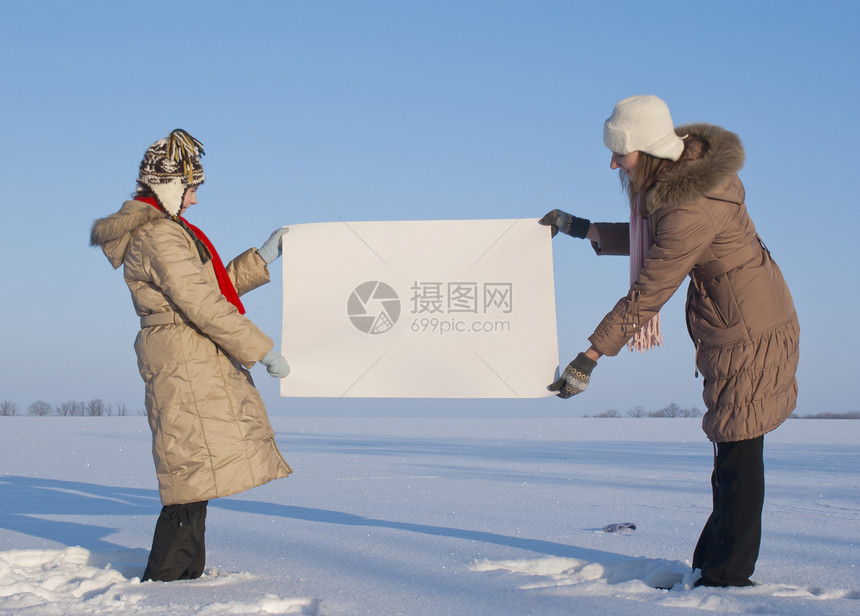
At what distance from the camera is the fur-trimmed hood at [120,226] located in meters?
2.33

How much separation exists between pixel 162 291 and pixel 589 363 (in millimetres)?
1412

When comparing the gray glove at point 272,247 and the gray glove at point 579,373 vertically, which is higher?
the gray glove at point 272,247

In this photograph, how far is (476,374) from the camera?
2.94 m

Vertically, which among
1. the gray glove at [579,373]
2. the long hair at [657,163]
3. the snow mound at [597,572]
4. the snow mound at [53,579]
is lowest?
the snow mound at [597,572]

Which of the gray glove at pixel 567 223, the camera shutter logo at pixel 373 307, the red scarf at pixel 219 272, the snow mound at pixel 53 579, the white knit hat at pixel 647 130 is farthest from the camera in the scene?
the camera shutter logo at pixel 373 307

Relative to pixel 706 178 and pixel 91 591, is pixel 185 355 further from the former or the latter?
pixel 706 178

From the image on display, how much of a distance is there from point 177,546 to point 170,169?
4.01ft

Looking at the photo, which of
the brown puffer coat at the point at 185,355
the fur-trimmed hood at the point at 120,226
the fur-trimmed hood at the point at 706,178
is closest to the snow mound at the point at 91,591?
the brown puffer coat at the point at 185,355

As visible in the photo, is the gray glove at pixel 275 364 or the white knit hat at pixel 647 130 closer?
the white knit hat at pixel 647 130

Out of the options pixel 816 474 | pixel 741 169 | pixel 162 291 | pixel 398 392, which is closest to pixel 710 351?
pixel 741 169

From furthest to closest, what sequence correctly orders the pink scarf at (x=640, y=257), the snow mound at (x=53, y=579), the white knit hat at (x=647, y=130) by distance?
the pink scarf at (x=640, y=257) < the white knit hat at (x=647, y=130) < the snow mound at (x=53, y=579)

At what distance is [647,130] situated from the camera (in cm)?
225

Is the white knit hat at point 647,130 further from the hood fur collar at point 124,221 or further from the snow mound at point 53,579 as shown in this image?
the snow mound at point 53,579

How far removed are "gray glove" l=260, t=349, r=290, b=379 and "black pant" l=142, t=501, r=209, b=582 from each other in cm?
50
